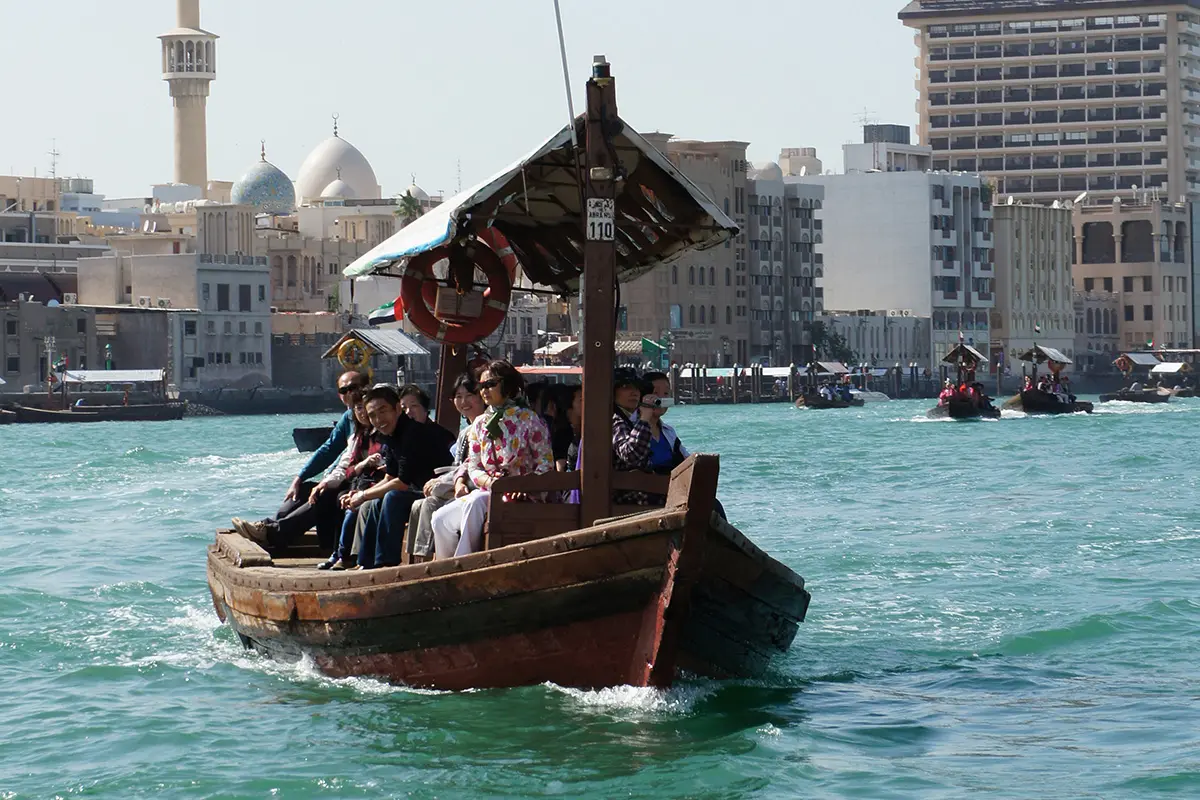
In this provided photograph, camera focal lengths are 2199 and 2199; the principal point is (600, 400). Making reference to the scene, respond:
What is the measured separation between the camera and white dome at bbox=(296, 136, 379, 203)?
403 ft

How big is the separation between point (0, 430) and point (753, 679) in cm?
6591

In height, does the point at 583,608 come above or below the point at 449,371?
below

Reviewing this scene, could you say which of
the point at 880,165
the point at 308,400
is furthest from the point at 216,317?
the point at 880,165

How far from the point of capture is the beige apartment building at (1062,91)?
144500 mm

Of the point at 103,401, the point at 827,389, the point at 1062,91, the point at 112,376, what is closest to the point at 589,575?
the point at 103,401

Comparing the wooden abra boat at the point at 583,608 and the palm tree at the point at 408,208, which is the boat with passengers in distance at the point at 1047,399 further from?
the wooden abra boat at the point at 583,608

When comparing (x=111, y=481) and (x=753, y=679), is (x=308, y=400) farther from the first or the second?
(x=753, y=679)

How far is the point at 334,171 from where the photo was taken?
123 metres

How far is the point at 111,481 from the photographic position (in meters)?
42.0

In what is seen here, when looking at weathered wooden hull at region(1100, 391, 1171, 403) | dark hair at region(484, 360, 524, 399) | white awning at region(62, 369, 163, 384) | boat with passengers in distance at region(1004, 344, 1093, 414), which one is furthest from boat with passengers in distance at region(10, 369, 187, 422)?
dark hair at region(484, 360, 524, 399)

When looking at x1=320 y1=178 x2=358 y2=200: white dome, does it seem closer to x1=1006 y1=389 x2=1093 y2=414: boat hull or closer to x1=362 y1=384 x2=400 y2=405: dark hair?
x1=1006 y1=389 x2=1093 y2=414: boat hull

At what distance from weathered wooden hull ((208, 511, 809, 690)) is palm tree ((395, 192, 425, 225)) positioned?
313ft

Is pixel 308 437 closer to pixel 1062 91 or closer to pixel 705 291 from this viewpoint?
pixel 705 291

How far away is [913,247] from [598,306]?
118 meters
